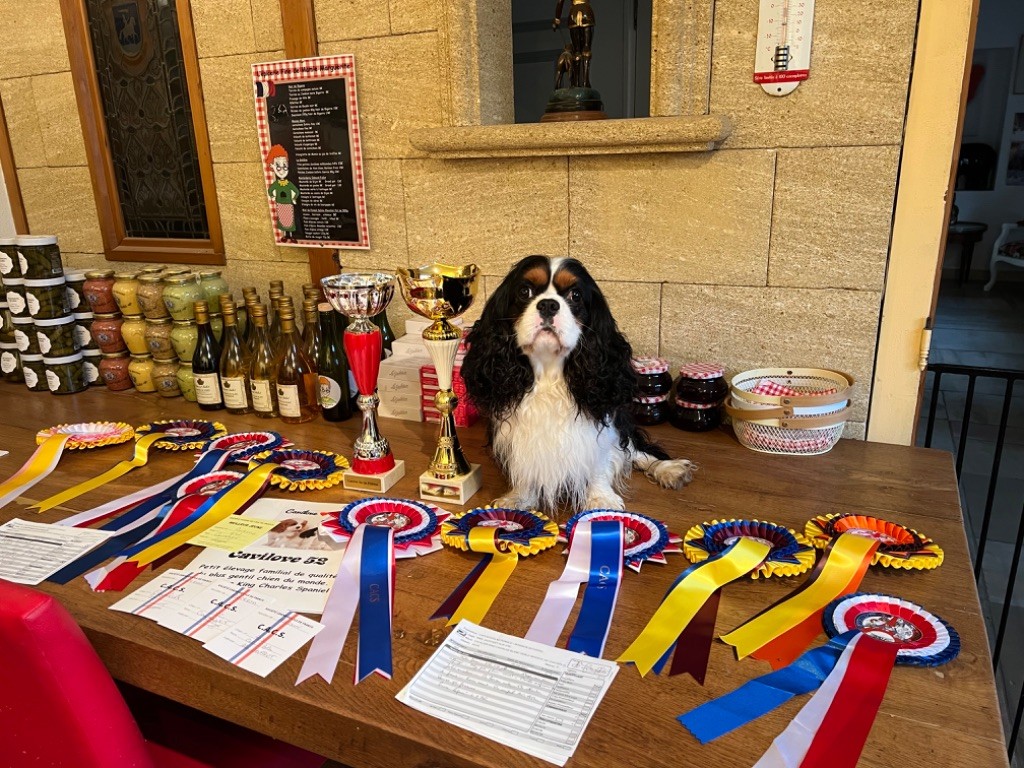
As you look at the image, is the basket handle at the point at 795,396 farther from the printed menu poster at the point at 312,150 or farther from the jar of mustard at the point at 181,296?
the jar of mustard at the point at 181,296

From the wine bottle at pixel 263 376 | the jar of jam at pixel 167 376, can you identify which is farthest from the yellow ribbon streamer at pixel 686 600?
the jar of jam at pixel 167 376

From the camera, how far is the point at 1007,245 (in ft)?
27.5

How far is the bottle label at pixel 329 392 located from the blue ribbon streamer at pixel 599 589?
3.09 feet

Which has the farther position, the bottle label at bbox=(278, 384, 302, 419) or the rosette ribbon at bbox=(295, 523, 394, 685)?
the bottle label at bbox=(278, 384, 302, 419)

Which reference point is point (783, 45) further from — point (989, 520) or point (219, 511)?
point (989, 520)

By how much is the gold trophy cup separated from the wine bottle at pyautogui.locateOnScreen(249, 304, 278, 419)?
27.5 inches

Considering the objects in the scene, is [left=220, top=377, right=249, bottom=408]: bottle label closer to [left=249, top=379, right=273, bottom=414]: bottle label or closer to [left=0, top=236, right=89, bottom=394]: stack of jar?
[left=249, top=379, right=273, bottom=414]: bottle label

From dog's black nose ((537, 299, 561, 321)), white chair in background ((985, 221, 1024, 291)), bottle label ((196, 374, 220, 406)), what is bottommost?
white chair in background ((985, 221, 1024, 291))

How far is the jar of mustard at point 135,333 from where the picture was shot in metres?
2.18

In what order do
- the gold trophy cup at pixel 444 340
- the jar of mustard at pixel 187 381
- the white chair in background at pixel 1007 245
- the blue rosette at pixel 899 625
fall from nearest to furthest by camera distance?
the blue rosette at pixel 899 625 < the gold trophy cup at pixel 444 340 < the jar of mustard at pixel 187 381 < the white chair in background at pixel 1007 245

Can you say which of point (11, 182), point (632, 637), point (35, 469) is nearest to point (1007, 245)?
point (632, 637)

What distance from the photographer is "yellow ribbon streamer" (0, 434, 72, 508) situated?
1.55 m

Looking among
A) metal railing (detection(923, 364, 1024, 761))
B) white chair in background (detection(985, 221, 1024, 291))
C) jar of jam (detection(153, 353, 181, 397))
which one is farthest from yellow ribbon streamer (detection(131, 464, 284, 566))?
white chair in background (detection(985, 221, 1024, 291))

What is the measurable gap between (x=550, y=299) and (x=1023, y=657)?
241cm
